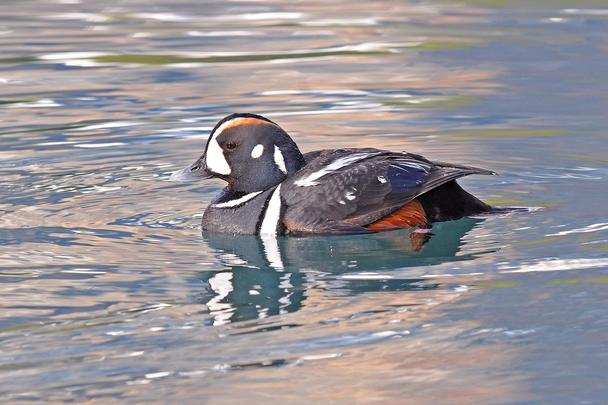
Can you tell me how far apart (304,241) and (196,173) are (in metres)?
1.07

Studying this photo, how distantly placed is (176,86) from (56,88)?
126 centimetres

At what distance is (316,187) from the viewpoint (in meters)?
7.98

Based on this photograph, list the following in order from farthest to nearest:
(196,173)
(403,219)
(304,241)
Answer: (196,173) → (403,219) → (304,241)

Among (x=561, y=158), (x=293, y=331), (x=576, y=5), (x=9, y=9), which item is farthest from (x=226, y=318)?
(x=9, y=9)

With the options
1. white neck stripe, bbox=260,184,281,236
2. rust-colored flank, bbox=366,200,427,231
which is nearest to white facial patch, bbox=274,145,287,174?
white neck stripe, bbox=260,184,281,236

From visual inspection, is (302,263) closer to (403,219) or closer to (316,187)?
(316,187)

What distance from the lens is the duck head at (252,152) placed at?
327 inches

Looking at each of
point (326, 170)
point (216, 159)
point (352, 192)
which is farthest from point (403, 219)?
point (216, 159)

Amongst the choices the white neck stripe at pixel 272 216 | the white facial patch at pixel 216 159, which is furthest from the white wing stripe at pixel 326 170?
the white facial patch at pixel 216 159

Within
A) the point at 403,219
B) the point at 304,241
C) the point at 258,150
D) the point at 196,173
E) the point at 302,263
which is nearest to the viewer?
the point at 302,263

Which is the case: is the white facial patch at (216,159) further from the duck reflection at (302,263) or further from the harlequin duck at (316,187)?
the duck reflection at (302,263)

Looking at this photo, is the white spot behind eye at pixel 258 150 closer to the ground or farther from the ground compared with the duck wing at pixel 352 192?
farther from the ground

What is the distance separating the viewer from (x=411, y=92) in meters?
13.1

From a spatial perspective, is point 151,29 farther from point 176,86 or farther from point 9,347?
point 9,347
